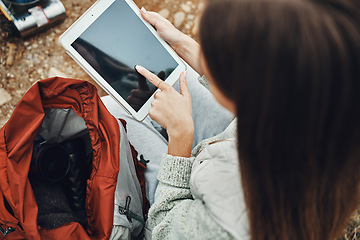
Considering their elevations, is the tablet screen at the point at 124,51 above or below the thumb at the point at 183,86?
above

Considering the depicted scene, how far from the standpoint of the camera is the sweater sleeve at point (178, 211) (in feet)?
2.19

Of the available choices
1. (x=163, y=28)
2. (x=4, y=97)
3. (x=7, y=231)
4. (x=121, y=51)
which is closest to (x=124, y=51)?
(x=121, y=51)

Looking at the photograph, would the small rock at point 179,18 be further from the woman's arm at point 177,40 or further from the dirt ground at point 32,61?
the woman's arm at point 177,40

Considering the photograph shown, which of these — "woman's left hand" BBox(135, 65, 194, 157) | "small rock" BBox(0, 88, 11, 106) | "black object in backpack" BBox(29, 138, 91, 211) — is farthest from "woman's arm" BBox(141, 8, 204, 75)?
"small rock" BBox(0, 88, 11, 106)

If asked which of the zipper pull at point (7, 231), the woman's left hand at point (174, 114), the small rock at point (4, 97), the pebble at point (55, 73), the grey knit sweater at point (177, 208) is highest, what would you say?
the small rock at point (4, 97)

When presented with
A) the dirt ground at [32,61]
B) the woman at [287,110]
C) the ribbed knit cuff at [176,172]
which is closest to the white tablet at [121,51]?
the ribbed knit cuff at [176,172]

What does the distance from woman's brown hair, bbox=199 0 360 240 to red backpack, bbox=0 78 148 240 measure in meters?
0.42

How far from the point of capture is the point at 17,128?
85cm

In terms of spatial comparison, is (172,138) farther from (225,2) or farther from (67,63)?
(67,63)

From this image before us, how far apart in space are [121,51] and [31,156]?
0.39 meters

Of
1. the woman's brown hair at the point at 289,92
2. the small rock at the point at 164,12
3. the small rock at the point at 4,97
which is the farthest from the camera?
the small rock at the point at 164,12

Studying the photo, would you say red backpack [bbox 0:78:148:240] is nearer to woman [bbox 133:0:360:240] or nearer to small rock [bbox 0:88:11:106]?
woman [bbox 133:0:360:240]

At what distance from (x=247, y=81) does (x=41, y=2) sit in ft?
4.20

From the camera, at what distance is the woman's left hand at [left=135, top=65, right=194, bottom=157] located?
2.85ft
